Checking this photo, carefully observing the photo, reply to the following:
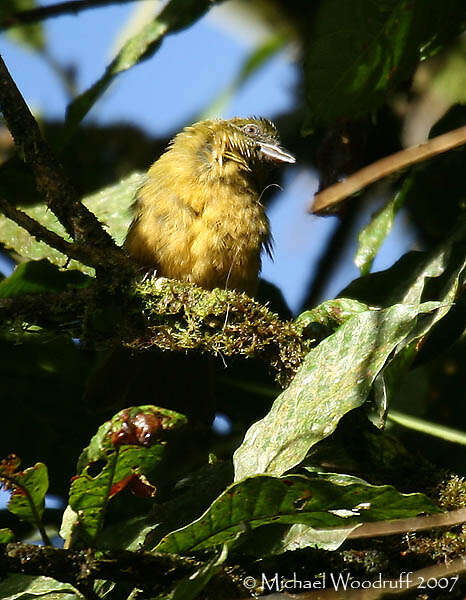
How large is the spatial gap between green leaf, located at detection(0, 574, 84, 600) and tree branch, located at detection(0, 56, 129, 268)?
91cm

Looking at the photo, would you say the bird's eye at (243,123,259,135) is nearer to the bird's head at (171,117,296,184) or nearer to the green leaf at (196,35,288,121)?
the bird's head at (171,117,296,184)

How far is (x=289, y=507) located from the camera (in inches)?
76.2

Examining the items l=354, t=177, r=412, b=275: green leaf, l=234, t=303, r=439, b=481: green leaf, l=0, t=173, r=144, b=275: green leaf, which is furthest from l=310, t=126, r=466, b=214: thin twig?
l=0, t=173, r=144, b=275: green leaf

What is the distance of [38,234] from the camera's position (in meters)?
2.46

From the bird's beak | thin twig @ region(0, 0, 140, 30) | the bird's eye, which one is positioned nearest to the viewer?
thin twig @ region(0, 0, 140, 30)

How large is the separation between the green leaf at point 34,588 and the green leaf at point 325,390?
0.45m

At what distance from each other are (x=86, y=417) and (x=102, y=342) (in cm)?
64

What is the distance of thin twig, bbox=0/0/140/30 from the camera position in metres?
2.98

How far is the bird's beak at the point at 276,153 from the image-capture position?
3790mm

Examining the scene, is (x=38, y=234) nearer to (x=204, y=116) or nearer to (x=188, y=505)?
(x=188, y=505)

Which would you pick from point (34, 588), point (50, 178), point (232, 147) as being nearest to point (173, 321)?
point (50, 178)

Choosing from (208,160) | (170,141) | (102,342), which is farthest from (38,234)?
(170,141)

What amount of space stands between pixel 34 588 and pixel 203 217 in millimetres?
1736

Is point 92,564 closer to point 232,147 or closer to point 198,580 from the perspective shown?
point 198,580
